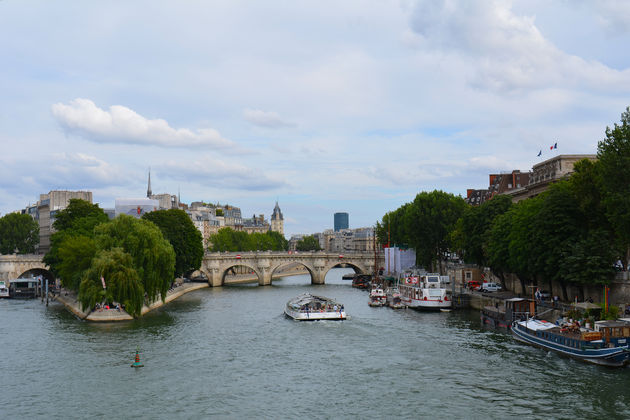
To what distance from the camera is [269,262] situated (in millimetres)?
121312

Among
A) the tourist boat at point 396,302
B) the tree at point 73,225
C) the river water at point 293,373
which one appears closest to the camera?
the river water at point 293,373

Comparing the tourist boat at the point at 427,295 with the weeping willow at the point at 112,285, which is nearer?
the weeping willow at the point at 112,285

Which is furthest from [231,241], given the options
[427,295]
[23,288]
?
[427,295]

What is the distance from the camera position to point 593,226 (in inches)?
2176

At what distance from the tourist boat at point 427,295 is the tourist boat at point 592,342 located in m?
26.3

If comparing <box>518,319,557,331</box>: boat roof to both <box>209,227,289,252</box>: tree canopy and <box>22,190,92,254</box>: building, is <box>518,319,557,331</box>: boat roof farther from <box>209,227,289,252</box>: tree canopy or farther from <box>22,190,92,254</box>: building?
<box>209,227,289,252</box>: tree canopy

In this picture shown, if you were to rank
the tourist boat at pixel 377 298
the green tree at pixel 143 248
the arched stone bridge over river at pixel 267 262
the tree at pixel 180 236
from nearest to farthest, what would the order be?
the green tree at pixel 143 248 → the tourist boat at pixel 377 298 → the tree at pixel 180 236 → the arched stone bridge over river at pixel 267 262

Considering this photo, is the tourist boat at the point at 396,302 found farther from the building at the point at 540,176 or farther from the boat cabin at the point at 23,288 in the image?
the boat cabin at the point at 23,288

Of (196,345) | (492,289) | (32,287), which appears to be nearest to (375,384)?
(196,345)

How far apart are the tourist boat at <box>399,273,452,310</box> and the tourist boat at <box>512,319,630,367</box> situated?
26302 millimetres

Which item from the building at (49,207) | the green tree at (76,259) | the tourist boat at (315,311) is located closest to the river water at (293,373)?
the tourist boat at (315,311)

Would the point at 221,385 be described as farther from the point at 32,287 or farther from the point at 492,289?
the point at 32,287

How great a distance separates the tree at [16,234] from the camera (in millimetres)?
139000

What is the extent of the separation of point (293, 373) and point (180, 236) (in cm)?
6285
